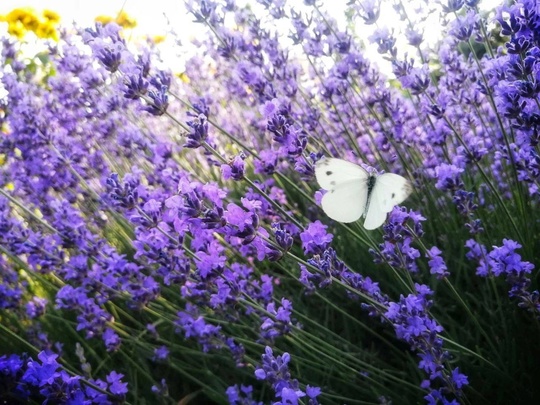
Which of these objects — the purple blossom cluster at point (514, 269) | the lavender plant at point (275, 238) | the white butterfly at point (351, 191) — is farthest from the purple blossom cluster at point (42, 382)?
the purple blossom cluster at point (514, 269)

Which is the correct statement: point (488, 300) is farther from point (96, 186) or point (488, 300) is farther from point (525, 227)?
point (96, 186)

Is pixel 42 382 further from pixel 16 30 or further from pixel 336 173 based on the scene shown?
pixel 16 30

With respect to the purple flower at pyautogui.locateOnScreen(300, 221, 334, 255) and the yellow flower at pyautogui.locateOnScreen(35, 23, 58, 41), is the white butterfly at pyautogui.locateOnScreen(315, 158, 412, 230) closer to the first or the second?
the purple flower at pyautogui.locateOnScreen(300, 221, 334, 255)

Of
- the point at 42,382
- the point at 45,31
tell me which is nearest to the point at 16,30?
the point at 45,31

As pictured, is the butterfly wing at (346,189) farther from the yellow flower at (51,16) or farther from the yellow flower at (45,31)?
the yellow flower at (51,16)

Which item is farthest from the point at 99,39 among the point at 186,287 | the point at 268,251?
the point at 268,251
